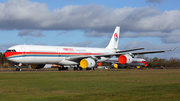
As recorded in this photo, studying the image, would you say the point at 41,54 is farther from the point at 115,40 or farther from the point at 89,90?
the point at 89,90

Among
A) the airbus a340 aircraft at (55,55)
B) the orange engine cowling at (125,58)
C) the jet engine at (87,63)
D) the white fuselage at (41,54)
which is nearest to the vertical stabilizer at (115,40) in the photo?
the airbus a340 aircraft at (55,55)

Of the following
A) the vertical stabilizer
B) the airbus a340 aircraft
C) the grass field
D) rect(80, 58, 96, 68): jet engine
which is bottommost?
the grass field

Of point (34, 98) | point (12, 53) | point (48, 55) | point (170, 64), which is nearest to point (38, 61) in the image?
point (48, 55)

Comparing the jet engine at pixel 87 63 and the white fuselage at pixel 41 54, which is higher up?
the white fuselage at pixel 41 54

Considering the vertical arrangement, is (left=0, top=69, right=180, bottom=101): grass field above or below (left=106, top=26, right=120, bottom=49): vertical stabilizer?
below

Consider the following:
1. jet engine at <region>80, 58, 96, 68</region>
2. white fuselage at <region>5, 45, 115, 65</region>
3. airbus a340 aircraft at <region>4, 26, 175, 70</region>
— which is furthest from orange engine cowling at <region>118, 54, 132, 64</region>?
white fuselage at <region>5, 45, 115, 65</region>

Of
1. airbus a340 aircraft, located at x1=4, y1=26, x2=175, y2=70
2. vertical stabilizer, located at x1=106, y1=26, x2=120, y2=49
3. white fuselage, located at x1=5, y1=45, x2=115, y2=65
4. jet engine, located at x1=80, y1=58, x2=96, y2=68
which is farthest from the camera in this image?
vertical stabilizer, located at x1=106, y1=26, x2=120, y2=49

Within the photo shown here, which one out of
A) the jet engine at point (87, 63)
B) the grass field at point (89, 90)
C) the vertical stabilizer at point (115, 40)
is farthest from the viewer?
the vertical stabilizer at point (115, 40)

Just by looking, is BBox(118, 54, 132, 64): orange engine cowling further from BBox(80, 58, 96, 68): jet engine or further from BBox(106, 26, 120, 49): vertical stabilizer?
BBox(106, 26, 120, 49): vertical stabilizer

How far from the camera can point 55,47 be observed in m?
44.0

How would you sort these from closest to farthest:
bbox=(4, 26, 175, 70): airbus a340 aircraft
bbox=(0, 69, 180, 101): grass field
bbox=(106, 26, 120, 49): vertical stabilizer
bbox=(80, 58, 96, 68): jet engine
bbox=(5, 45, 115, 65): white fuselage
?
bbox=(0, 69, 180, 101): grass field < bbox=(5, 45, 115, 65): white fuselage < bbox=(4, 26, 175, 70): airbus a340 aircraft < bbox=(80, 58, 96, 68): jet engine < bbox=(106, 26, 120, 49): vertical stabilizer

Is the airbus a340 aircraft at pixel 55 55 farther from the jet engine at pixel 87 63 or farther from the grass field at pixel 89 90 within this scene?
the grass field at pixel 89 90

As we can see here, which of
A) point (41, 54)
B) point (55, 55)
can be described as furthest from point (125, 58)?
point (41, 54)

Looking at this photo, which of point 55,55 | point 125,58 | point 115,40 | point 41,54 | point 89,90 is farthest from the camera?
point 115,40
